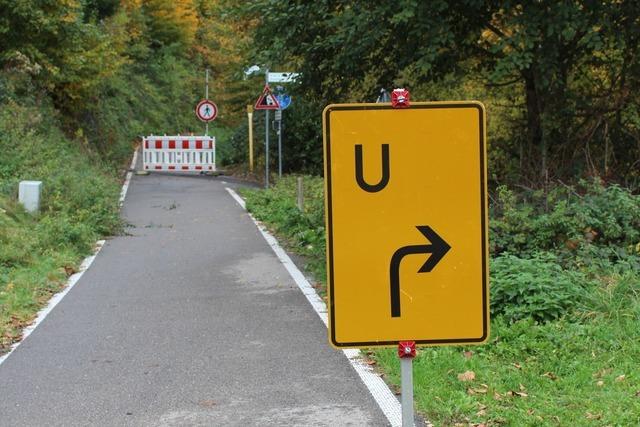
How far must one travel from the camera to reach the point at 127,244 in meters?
13.3

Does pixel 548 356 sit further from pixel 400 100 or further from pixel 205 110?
pixel 205 110

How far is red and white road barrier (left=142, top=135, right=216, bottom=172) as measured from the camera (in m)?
26.6

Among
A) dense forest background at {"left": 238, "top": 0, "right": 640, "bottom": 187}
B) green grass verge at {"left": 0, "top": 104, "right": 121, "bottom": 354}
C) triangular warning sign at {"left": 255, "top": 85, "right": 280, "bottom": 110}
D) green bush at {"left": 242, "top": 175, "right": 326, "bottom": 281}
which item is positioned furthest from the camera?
triangular warning sign at {"left": 255, "top": 85, "right": 280, "bottom": 110}

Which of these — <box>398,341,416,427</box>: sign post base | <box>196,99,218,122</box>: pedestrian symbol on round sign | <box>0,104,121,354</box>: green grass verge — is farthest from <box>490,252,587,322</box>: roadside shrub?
<box>196,99,218,122</box>: pedestrian symbol on round sign

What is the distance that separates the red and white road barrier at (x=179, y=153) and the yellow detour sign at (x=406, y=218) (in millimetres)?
24116

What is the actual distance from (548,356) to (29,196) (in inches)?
412

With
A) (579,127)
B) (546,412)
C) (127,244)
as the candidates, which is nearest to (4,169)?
(127,244)

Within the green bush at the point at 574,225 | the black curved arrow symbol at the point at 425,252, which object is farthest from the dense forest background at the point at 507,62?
the black curved arrow symbol at the point at 425,252

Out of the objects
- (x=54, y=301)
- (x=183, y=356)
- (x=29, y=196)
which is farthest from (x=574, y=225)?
(x=29, y=196)

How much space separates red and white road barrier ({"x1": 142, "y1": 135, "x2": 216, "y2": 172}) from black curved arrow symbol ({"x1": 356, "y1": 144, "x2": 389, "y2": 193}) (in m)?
24.1

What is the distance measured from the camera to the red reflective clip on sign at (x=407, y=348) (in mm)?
2906

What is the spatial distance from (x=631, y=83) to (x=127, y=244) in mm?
8298

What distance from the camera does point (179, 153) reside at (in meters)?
27.0

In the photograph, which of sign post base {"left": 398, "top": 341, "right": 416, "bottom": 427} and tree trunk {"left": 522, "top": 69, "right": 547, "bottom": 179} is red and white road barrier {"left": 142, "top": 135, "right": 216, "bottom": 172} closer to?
tree trunk {"left": 522, "top": 69, "right": 547, "bottom": 179}
